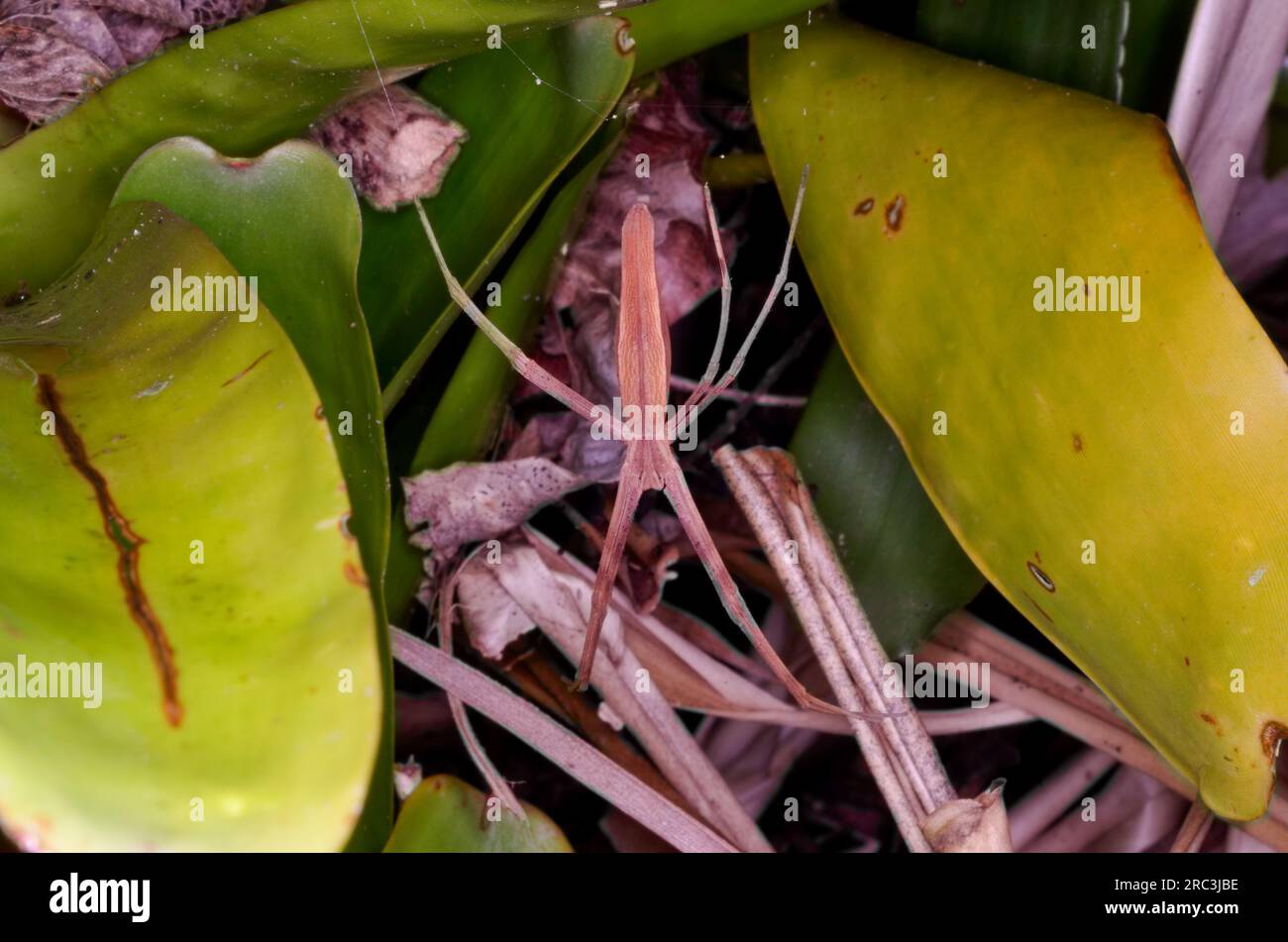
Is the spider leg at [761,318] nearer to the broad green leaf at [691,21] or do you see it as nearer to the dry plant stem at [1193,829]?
the broad green leaf at [691,21]

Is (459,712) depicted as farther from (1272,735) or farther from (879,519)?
(1272,735)

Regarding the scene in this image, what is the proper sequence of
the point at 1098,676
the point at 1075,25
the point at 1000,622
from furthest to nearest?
the point at 1000,622
the point at 1075,25
the point at 1098,676

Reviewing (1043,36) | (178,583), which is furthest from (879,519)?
(178,583)

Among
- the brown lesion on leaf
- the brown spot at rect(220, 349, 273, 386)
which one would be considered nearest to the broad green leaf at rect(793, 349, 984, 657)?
the brown lesion on leaf

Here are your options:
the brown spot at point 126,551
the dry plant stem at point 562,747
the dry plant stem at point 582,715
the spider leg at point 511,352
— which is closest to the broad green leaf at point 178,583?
the brown spot at point 126,551

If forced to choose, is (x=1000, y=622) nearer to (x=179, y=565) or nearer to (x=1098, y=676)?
(x=1098, y=676)
